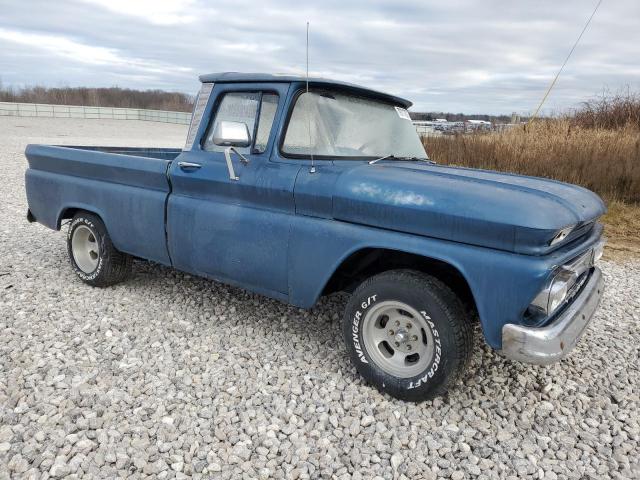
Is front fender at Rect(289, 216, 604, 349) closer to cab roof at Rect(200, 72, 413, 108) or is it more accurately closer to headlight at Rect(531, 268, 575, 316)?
headlight at Rect(531, 268, 575, 316)

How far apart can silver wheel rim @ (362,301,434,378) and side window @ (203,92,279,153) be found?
144 centimetres

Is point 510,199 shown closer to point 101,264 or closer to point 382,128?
point 382,128

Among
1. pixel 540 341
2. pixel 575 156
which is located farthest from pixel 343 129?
pixel 575 156

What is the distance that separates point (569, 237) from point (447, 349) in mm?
973

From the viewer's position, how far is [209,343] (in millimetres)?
3834

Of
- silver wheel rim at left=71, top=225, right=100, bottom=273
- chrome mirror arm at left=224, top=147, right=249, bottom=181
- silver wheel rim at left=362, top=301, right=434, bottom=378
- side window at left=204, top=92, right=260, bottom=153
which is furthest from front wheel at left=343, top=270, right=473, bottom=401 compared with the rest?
silver wheel rim at left=71, top=225, right=100, bottom=273

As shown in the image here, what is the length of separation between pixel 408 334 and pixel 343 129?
61.0 inches

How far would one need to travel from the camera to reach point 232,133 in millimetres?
3480

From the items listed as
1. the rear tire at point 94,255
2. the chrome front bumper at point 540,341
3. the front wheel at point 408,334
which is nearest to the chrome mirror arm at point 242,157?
the front wheel at point 408,334

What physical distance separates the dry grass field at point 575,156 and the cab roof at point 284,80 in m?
5.14

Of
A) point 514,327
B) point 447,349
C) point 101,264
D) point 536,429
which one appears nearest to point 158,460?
point 447,349

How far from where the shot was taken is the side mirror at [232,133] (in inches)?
137

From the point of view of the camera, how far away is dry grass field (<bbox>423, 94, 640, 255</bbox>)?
902 cm

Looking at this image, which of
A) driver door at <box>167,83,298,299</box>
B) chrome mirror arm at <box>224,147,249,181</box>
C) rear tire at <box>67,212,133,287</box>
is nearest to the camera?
driver door at <box>167,83,298,299</box>
